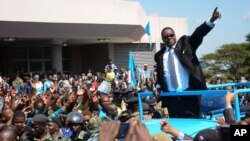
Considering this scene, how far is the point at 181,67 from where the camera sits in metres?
4.40

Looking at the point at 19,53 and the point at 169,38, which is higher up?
the point at 19,53

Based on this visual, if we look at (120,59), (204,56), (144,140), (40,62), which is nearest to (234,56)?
(204,56)

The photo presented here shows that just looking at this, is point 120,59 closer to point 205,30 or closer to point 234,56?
point 234,56

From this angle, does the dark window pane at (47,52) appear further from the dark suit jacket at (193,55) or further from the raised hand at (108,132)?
the raised hand at (108,132)

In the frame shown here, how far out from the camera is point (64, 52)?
83.8 ft

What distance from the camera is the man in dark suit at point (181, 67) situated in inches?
167

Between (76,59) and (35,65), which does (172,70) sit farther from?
(76,59)

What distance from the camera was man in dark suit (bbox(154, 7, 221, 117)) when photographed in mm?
4242

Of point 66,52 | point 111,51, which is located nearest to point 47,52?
point 66,52

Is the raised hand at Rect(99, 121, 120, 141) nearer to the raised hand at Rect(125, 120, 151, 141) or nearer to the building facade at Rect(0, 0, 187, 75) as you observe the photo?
the raised hand at Rect(125, 120, 151, 141)

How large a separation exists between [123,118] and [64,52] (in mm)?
21155

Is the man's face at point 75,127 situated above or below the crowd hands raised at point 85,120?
below

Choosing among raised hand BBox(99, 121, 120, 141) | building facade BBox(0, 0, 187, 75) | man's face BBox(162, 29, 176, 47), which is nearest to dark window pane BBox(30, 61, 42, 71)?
building facade BBox(0, 0, 187, 75)

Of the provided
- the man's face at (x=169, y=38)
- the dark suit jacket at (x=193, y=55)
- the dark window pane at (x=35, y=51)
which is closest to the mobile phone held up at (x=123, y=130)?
the dark suit jacket at (x=193, y=55)
